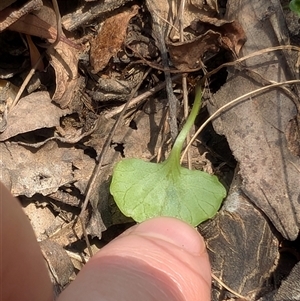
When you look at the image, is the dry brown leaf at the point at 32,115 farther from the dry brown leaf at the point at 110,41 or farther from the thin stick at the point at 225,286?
the thin stick at the point at 225,286

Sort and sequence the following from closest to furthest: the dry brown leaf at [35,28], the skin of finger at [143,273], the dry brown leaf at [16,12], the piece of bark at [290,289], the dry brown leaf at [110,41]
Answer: the skin of finger at [143,273]
the piece of bark at [290,289]
the dry brown leaf at [16,12]
the dry brown leaf at [35,28]
the dry brown leaf at [110,41]

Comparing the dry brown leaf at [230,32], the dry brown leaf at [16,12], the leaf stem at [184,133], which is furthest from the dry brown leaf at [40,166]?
the dry brown leaf at [230,32]

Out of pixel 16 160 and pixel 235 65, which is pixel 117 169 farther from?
pixel 235 65

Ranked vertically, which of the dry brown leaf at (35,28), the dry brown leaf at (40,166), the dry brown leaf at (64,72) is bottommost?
the dry brown leaf at (40,166)

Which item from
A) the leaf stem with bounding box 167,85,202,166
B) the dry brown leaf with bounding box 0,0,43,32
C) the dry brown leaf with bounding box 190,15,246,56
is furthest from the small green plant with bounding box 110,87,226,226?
the dry brown leaf with bounding box 0,0,43,32

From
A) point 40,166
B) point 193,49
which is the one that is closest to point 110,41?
point 193,49

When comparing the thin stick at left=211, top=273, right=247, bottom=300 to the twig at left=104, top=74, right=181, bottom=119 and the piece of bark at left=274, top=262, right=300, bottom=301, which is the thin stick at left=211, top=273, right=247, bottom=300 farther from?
the twig at left=104, top=74, right=181, bottom=119

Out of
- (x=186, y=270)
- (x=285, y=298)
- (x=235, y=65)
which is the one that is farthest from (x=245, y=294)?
(x=235, y=65)
